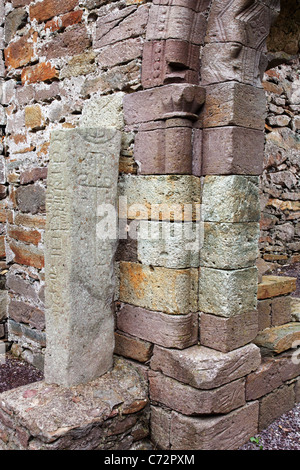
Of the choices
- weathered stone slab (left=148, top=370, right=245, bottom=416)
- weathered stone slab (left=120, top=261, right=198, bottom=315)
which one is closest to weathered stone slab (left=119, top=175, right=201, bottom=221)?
weathered stone slab (left=120, top=261, right=198, bottom=315)

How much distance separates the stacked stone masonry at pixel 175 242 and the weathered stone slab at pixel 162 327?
1 centimetres

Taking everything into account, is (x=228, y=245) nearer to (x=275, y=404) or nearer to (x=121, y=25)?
(x=275, y=404)

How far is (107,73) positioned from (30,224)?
1.62m

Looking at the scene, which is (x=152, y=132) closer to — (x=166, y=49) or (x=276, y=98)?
(x=166, y=49)

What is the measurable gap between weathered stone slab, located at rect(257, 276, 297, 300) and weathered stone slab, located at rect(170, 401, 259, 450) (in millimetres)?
901

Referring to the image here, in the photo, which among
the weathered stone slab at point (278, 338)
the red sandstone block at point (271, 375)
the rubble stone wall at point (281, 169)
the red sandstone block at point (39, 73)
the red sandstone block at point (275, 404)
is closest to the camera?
the red sandstone block at point (271, 375)

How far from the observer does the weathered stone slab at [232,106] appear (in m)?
2.59

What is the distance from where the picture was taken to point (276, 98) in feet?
A: 19.0

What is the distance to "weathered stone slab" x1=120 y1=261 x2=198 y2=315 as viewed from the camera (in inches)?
108

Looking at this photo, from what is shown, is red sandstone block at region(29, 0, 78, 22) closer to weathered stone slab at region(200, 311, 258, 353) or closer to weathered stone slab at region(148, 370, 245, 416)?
weathered stone slab at region(200, 311, 258, 353)

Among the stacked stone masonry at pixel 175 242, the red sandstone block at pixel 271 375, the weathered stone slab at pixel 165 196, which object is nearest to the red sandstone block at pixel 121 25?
the stacked stone masonry at pixel 175 242

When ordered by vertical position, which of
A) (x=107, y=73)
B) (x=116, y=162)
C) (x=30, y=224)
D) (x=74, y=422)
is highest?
(x=107, y=73)

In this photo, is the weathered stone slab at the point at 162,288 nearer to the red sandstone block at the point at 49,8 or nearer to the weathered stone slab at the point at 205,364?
the weathered stone slab at the point at 205,364

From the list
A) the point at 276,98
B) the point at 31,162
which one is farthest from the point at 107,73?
the point at 276,98
